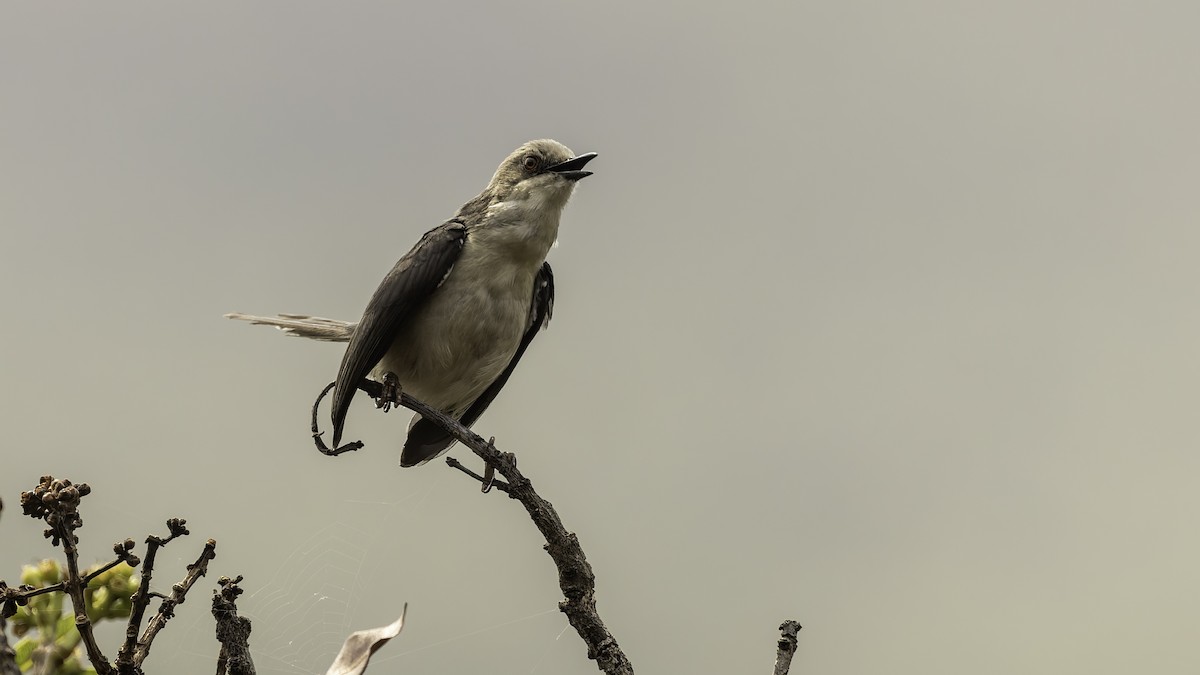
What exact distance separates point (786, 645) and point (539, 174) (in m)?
3.37

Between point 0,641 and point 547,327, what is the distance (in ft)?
14.1

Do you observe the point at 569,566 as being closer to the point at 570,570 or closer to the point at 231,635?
the point at 570,570

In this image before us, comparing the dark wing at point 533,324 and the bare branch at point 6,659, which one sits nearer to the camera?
the bare branch at point 6,659

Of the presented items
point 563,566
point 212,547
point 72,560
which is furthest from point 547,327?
point 72,560

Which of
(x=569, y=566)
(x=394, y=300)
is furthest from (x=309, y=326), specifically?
(x=569, y=566)

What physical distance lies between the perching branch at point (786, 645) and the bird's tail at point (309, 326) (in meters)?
3.53

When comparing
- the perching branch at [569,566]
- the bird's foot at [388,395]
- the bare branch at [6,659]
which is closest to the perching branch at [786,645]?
the perching branch at [569,566]

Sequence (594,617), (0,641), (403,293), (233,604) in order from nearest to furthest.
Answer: (0,641)
(233,604)
(594,617)
(403,293)

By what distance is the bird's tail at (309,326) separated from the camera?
233 inches

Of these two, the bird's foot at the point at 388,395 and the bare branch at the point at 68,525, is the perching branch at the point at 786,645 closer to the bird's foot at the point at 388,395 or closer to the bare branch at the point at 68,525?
the bare branch at the point at 68,525

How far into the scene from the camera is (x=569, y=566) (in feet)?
10.3

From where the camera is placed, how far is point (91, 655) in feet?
7.06

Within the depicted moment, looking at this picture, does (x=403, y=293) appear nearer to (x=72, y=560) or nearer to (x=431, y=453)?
(x=431, y=453)

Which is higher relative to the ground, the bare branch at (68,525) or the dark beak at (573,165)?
the dark beak at (573,165)
